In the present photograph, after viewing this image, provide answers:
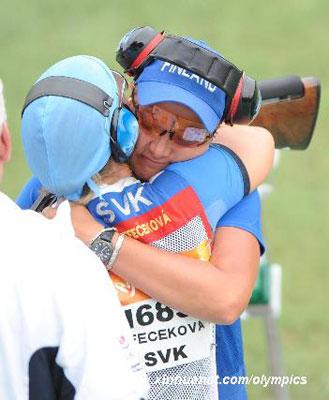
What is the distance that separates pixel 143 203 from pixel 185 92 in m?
0.32

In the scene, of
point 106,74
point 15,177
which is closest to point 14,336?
point 106,74

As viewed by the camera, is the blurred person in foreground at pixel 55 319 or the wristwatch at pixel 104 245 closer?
the blurred person in foreground at pixel 55 319

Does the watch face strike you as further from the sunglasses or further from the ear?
the ear

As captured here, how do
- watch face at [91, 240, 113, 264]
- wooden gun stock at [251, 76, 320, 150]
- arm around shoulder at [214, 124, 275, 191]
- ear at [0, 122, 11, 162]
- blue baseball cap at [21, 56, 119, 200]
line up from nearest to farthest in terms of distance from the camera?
1. ear at [0, 122, 11, 162]
2. blue baseball cap at [21, 56, 119, 200]
3. watch face at [91, 240, 113, 264]
4. arm around shoulder at [214, 124, 275, 191]
5. wooden gun stock at [251, 76, 320, 150]

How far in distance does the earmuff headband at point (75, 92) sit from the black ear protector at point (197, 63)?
0.28 m

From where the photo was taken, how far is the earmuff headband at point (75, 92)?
2846mm

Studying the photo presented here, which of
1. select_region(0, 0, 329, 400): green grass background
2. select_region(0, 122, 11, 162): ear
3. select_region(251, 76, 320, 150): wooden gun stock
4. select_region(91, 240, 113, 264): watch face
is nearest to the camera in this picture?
select_region(0, 122, 11, 162): ear

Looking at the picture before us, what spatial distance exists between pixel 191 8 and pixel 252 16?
0.61 metres

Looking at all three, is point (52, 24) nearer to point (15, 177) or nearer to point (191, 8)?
point (191, 8)

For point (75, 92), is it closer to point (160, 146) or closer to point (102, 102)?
point (102, 102)

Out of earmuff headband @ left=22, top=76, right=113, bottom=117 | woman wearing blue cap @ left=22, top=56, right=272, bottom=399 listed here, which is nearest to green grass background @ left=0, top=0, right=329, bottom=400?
woman wearing blue cap @ left=22, top=56, right=272, bottom=399

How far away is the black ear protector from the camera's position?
305cm

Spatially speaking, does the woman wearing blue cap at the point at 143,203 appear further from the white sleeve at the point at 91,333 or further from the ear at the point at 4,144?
the white sleeve at the point at 91,333

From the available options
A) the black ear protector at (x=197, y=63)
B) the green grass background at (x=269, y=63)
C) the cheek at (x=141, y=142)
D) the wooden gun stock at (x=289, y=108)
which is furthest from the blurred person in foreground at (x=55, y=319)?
the green grass background at (x=269, y=63)
